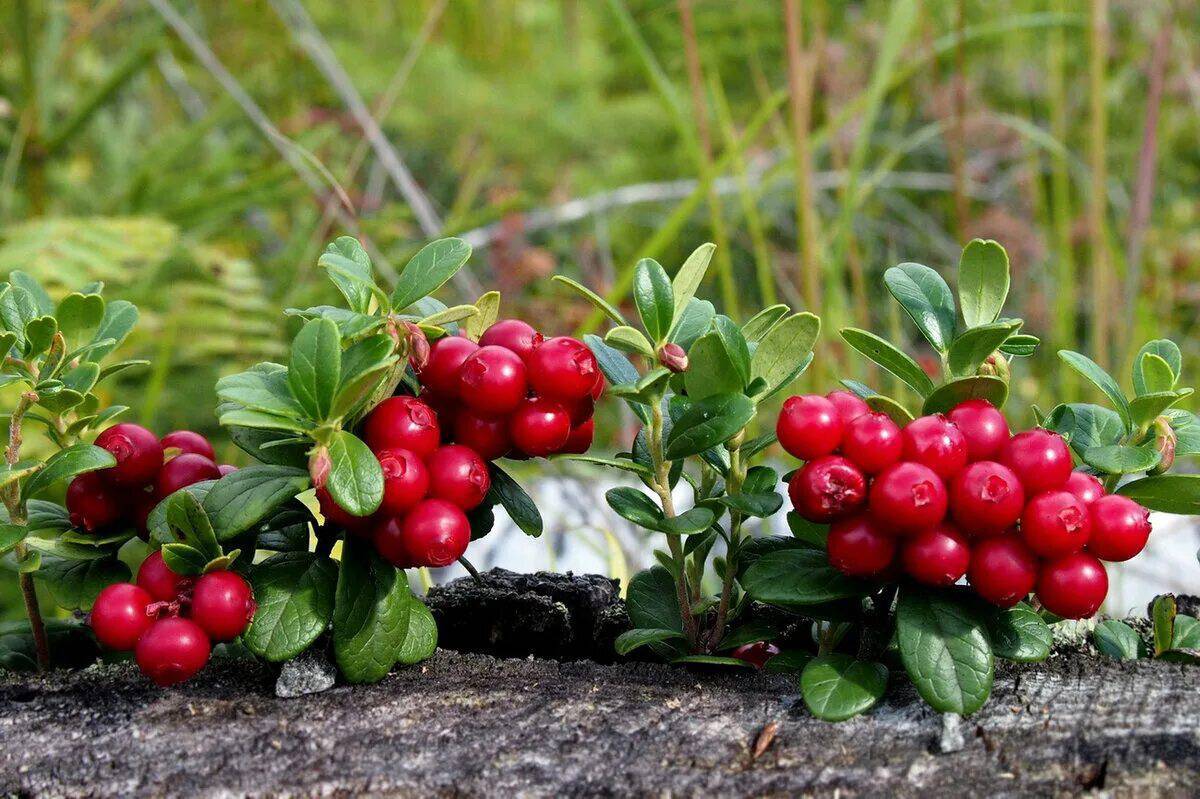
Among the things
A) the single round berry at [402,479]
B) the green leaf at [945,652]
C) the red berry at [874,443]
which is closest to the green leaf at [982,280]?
the red berry at [874,443]

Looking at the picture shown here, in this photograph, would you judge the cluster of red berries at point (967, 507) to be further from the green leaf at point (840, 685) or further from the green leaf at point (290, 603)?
the green leaf at point (290, 603)

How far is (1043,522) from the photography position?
0.76 meters

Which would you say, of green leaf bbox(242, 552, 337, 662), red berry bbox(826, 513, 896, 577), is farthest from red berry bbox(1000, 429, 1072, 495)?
green leaf bbox(242, 552, 337, 662)

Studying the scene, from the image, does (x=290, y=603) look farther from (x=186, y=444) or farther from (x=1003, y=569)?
(x=1003, y=569)

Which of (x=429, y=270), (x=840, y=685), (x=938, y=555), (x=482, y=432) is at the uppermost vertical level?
(x=429, y=270)

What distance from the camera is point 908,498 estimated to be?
74cm

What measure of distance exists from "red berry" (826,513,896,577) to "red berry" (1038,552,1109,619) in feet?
0.37

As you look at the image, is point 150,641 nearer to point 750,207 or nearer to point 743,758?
point 743,758

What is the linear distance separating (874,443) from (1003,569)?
127mm

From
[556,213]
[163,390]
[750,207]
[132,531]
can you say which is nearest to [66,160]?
[163,390]

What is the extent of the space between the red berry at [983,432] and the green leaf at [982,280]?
0.26 ft

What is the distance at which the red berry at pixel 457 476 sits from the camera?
823 millimetres

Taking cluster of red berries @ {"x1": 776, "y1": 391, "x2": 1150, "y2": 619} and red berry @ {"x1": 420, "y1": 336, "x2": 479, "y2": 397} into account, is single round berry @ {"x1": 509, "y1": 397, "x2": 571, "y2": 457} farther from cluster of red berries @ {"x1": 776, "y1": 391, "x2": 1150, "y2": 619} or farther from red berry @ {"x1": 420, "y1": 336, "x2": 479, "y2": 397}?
cluster of red berries @ {"x1": 776, "y1": 391, "x2": 1150, "y2": 619}

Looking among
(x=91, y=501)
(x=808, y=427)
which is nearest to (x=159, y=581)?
(x=91, y=501)
